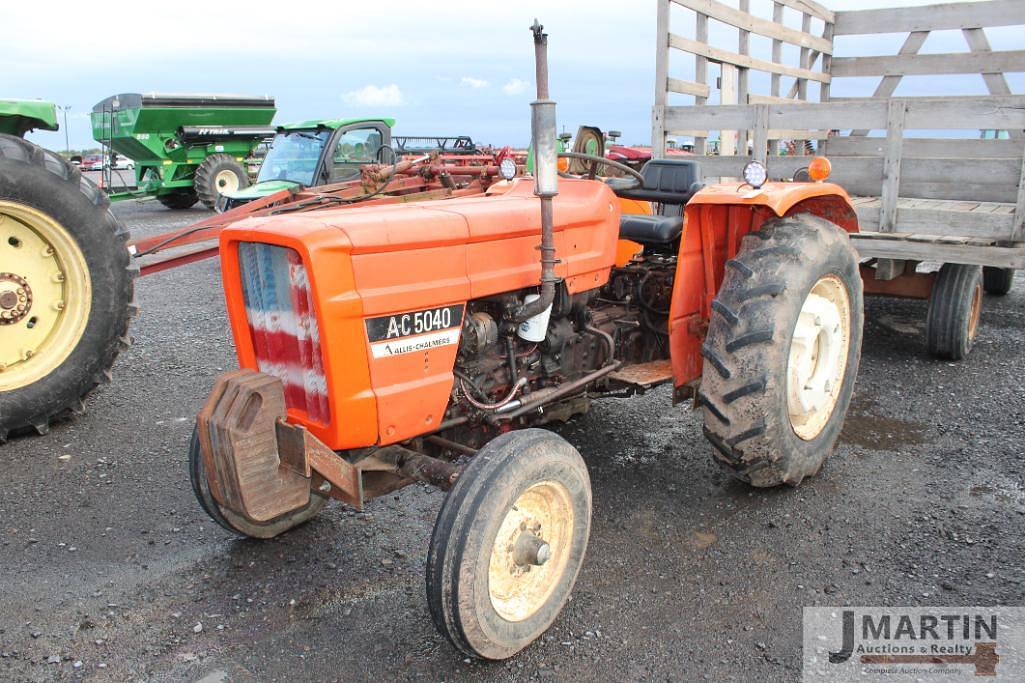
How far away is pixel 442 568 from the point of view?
7.06 feet

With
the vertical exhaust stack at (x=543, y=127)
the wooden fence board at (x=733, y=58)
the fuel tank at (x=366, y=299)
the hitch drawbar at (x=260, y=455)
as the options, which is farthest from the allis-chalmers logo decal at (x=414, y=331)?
the wooden fence board at (x=733, y=58)

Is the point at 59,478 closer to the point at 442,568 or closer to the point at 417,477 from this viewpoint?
the point at 417,477

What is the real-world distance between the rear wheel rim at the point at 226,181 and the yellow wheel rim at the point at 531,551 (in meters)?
13.5

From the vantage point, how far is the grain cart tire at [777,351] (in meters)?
2.99

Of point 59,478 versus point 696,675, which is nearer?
point 696,675

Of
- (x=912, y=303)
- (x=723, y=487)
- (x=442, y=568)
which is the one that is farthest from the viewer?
(x=912, y=303)

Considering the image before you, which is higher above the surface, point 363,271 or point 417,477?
point 363,271

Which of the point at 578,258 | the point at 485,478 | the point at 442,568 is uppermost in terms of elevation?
the point at 578,258

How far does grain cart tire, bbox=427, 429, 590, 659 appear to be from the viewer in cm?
217

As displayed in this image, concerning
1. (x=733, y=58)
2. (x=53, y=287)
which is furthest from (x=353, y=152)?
(x=53, y=287)

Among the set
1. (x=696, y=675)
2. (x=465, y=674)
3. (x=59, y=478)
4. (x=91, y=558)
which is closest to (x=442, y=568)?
(x=465, y=674)

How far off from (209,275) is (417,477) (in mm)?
7268

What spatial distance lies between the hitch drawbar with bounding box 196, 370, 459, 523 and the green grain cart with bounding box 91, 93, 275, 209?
1309 cm

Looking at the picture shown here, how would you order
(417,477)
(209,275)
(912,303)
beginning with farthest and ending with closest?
(209,275) < (912,303) < (417,477)
